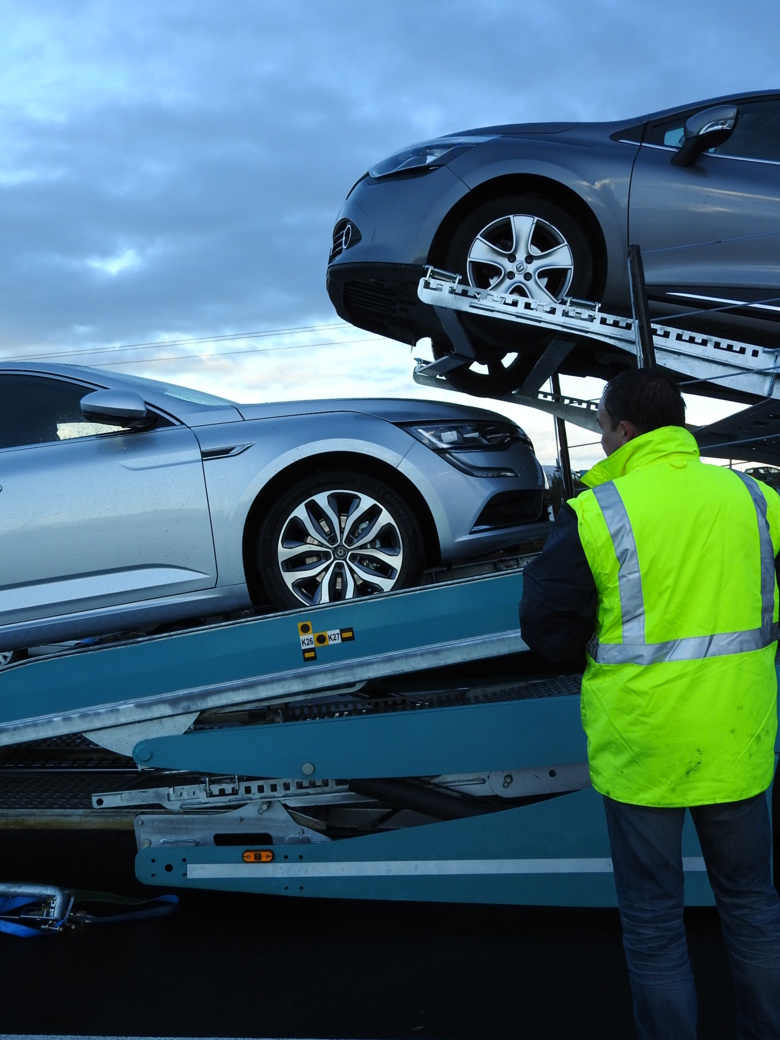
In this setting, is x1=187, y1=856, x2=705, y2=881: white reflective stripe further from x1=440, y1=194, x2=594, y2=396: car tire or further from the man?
x1=440, y1=194, x2=594, y2=396: car tire

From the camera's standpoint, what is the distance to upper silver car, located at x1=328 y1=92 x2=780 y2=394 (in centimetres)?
415

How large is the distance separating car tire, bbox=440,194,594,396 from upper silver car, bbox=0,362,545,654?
705 millimetres

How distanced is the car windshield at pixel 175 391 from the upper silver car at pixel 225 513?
0.22 m

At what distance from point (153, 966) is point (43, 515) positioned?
1636 millimetres

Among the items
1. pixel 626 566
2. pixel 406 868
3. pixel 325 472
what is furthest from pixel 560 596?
pixel 325 472

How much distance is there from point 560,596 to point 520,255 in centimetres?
256

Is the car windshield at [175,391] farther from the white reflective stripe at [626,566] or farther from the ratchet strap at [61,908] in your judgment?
the white reflective stripe at [626,566]

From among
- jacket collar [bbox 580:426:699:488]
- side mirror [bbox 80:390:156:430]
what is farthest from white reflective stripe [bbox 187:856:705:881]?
side mirror [bbox 80:390:156:430]

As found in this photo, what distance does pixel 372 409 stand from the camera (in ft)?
12.8

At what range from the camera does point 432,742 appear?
10.00ft

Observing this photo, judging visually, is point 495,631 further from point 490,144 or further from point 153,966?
point 490,144

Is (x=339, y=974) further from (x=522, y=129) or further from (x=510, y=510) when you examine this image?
(x=522, y=129)

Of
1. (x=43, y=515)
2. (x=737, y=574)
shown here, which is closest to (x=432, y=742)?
(x=737, y=574)

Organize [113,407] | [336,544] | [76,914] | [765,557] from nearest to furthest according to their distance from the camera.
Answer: [765,557] → [76,914] → [113,407] → [336,544]
